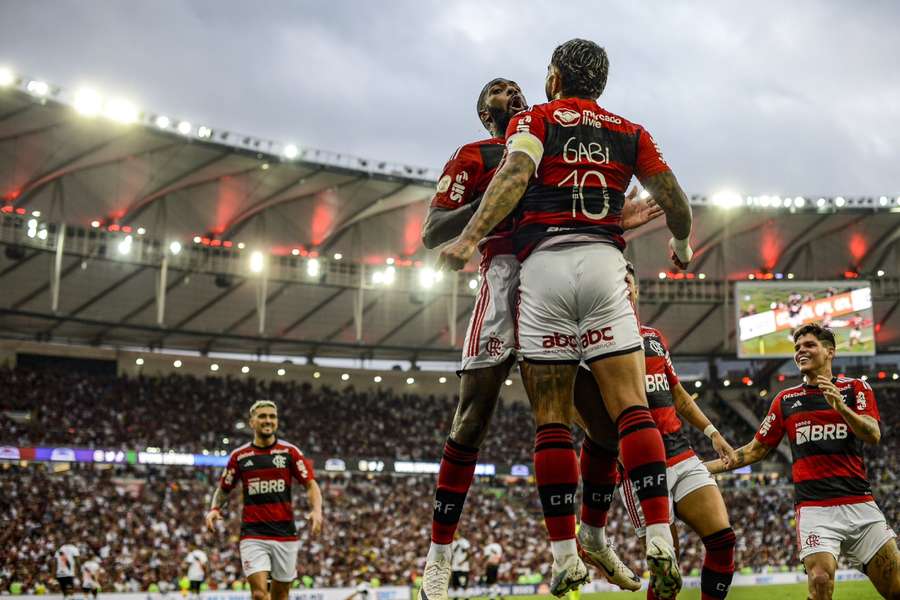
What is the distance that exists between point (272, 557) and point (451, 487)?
578cm

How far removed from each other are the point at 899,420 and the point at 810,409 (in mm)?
50611

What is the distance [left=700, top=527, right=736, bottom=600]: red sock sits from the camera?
21.1ft

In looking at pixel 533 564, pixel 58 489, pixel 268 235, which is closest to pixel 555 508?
pixel 533 564

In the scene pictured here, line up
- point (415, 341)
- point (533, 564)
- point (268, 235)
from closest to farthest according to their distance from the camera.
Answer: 1. point (533, 564)
2. point (268, 235)
3. point (415, 341)

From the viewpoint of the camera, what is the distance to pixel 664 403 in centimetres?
705

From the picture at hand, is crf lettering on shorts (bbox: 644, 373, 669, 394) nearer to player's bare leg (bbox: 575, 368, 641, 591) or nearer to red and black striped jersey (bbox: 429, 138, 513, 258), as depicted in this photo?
player's bare leg (bbox: 575, 368, 641, 591)

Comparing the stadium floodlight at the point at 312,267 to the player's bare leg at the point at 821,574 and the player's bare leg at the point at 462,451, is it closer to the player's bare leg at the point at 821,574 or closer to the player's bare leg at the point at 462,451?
the player's bare leg at the point at 821,574

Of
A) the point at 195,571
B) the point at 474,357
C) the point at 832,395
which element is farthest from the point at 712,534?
the point at 195,571

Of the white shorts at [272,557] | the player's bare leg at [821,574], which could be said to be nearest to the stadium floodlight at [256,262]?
the white shorts at [272,557]

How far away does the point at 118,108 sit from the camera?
130 feet

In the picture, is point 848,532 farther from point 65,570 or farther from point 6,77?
point 6,77

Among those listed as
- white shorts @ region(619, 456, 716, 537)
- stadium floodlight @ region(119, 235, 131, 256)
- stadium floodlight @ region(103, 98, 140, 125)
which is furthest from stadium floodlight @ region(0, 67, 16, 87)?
white shorts @ region(619, 456, 716, 537)

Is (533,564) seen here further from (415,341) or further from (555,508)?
(555,508)

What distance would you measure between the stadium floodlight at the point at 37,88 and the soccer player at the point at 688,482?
36.0 m
